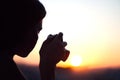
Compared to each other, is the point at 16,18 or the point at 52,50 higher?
the point at 52,50

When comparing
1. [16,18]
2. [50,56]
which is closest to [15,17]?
[16,18]

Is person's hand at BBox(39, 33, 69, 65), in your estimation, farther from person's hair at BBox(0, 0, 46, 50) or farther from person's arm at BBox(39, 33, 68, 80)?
person's hair at BBox(0, 0, 46, 50)

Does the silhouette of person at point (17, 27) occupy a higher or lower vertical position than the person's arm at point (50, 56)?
lower

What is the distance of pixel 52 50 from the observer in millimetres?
2926

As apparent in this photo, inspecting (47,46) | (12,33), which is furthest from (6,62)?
(47,46)

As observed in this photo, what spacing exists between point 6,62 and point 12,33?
23 centimetres

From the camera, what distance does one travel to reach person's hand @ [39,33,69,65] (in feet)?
9.52

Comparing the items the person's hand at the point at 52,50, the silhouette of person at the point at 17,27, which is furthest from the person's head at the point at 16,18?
the person's hand at the point at 52,50

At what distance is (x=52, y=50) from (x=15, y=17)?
0.87 metres

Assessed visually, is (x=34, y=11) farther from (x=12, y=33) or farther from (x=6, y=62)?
(x=6, y=62)

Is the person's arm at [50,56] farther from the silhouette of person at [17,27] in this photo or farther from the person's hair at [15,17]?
the person's hair at [15,17]

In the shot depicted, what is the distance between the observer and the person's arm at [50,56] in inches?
114

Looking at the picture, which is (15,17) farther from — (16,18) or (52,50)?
(52,50)

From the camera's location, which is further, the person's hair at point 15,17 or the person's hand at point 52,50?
the person's hand at point 52,50
